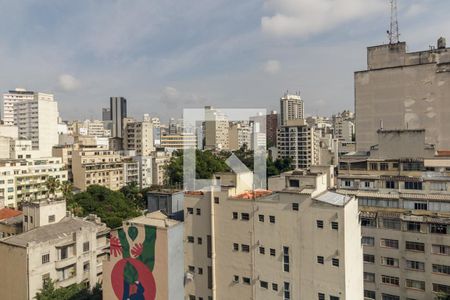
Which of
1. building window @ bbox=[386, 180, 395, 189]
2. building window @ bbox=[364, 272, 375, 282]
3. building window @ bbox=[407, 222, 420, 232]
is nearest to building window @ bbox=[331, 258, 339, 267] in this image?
building window @ bbox=[364, 272, 375, 282]

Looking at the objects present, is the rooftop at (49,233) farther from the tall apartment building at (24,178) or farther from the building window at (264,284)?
the tall apartment building at (24,178)

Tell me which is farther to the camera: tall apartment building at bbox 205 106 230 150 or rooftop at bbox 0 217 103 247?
tall apartment building at bbox 205 106 230 150

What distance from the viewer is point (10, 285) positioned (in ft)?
60.6

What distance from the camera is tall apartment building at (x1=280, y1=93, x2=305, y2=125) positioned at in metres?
121

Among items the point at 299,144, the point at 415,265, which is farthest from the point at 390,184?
the point at 299,144

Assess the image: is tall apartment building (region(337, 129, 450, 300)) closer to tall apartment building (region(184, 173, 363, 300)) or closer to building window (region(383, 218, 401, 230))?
building window (region(383, 218, 401, 230))

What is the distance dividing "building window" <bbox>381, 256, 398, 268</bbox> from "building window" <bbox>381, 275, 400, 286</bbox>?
0.62m

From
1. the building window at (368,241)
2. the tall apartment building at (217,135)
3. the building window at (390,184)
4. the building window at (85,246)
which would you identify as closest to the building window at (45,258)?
the building window at (85,246)

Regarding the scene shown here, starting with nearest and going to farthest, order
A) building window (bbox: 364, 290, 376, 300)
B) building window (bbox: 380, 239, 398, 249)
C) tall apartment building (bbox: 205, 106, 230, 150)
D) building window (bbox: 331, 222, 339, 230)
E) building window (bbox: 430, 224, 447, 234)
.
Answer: building window (bbox: 331, 222, 339, 230) → building window (bbox: 430, 224, 447, 234) → building window (bbox: 380, 239, 398, 249) → building window (bbox: 364, 290, 376, 300) → tall apartment building (bbox: 205, 106, 230, 150)

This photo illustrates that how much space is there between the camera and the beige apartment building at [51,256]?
59.2ft

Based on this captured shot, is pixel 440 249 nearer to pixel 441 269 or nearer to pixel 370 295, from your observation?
pixel 441 269

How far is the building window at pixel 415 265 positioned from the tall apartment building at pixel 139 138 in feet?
203

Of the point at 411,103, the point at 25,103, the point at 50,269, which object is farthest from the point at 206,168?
the point at 25,103

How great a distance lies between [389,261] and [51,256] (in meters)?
17.5
